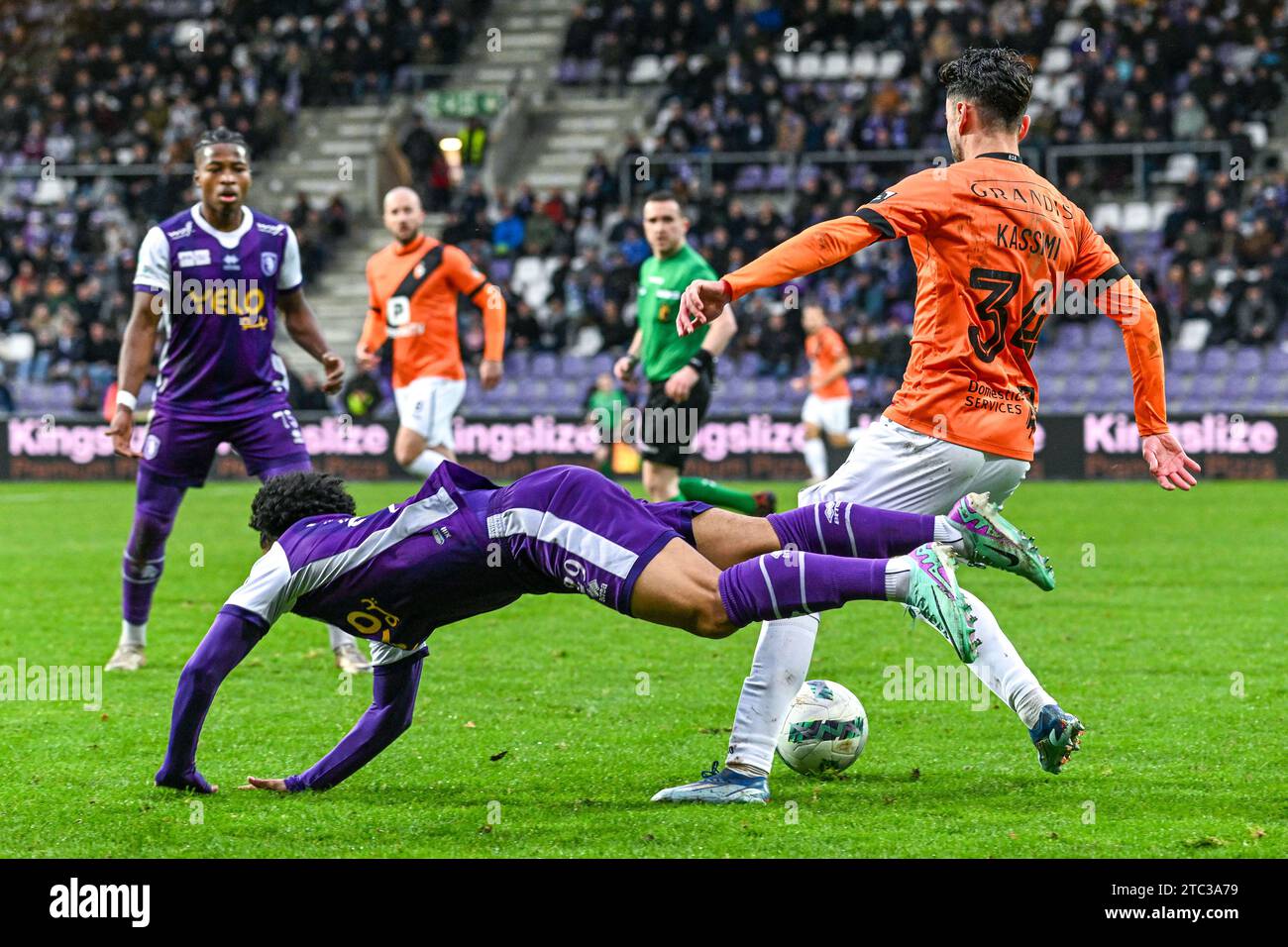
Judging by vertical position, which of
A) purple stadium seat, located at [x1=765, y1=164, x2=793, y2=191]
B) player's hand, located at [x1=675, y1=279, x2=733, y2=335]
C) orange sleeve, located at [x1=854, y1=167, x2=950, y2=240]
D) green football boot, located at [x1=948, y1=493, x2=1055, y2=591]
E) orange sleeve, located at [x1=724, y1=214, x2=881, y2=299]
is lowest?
green football boot, located at [x1=948, y1=493, x2=1055, y2=591]

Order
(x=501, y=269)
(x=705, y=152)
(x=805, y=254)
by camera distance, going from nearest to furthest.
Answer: (x=805, y=254), (x=501, y=269), (x=705, y=152)

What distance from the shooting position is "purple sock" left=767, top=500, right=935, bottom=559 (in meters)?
5.07

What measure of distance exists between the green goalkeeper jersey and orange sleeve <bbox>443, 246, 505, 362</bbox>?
1.11 metres

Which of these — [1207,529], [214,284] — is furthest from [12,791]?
[1207,529]

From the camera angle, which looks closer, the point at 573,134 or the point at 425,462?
the point at 425,462

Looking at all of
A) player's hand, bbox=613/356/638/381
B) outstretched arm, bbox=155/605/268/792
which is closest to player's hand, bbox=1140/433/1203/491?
outstretched arm, bbox=155/605/268/792

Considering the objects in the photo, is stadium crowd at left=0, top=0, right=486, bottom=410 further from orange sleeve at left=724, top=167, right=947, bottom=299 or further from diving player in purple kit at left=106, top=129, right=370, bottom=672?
orange sleeve at left=724, top=167, right=947, bottom=299

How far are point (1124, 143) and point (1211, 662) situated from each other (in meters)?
17.6

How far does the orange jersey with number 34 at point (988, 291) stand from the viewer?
5188 millimetres

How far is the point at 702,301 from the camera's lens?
4.72m

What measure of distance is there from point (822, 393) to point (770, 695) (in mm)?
14328

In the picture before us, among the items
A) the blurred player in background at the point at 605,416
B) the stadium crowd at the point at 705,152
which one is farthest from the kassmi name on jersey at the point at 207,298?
the stadium crowd at the point at 705,152

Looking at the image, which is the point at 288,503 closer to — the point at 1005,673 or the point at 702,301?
the point at 702,301

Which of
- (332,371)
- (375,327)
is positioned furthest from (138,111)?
(332,371)
